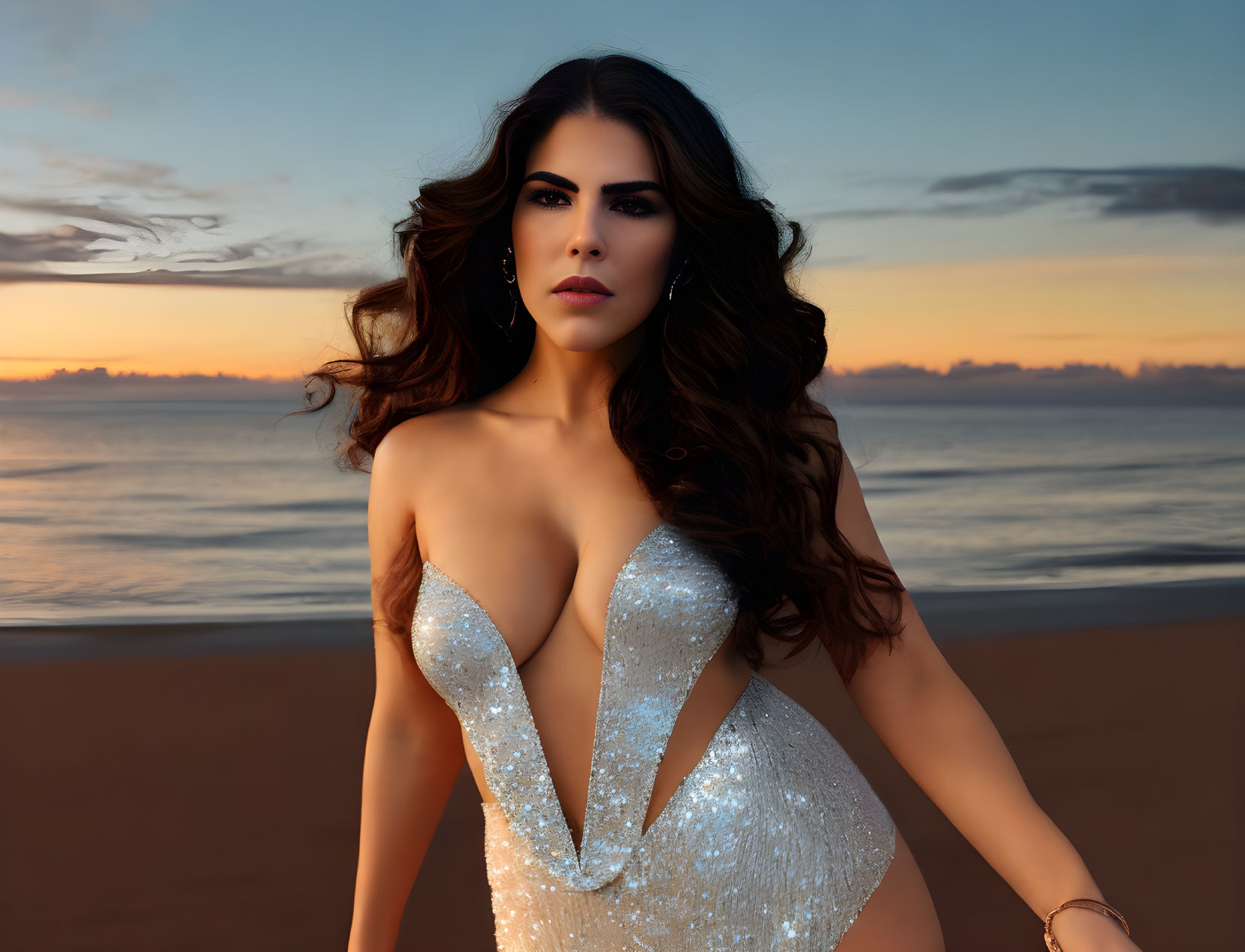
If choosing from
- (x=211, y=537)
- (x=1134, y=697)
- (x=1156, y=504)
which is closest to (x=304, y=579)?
(x=211, y=537)

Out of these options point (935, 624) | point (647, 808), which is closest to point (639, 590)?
point (647, 808)

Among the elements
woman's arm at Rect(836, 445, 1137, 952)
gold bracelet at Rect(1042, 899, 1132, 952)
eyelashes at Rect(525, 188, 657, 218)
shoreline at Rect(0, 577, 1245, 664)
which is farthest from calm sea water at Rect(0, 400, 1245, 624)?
gold bracelet at Rect(1042, 899, 1132, 952)

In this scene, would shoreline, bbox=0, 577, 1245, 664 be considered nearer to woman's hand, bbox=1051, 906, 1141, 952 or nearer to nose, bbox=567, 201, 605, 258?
nose, bbox=567, 201, 605, 258

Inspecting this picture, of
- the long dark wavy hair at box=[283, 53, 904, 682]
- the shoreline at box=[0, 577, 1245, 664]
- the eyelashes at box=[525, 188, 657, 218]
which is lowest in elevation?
the shoreline at box=[0, 577, 1245, 664]

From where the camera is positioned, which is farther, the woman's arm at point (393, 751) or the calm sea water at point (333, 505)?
the calm sea water at point (333, 505)

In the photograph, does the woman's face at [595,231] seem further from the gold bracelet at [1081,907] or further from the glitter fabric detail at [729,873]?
the gold bracelet at [1081,907]

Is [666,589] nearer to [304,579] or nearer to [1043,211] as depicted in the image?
[304,579]

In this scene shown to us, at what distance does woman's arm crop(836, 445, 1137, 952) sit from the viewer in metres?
1.57

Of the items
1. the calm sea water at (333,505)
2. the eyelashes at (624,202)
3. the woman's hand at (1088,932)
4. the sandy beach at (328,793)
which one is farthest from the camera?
the calm sea water at (333,505)

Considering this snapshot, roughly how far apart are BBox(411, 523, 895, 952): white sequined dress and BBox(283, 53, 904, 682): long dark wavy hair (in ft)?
0.39

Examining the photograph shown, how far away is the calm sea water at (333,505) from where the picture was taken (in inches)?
287

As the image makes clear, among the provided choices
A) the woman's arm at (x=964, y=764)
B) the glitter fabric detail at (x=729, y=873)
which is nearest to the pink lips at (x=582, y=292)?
the woman's arm at (x=964, y=764)

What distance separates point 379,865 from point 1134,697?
4.33 meters

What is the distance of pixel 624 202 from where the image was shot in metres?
1.63
